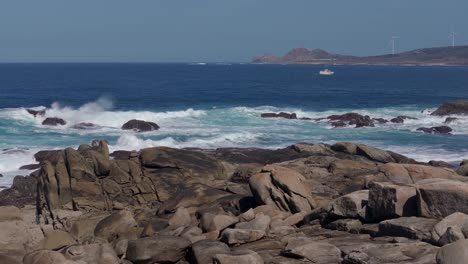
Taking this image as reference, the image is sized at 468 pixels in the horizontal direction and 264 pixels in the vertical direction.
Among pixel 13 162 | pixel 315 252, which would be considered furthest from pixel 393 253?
pixel 13 162

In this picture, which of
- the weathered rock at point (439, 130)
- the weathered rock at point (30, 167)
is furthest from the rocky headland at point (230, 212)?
the weathered rock at point (439, 130)

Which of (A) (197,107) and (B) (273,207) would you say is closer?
(B) (273,207)

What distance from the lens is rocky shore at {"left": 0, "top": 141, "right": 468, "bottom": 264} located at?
1480 cm

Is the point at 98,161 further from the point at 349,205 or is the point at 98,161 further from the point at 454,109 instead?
the point at 454,109

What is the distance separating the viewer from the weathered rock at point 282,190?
20156mm

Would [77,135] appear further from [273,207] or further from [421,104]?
[421,104]

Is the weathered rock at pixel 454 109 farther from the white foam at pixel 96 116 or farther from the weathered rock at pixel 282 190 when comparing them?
the weathered rock at pixel 282 190

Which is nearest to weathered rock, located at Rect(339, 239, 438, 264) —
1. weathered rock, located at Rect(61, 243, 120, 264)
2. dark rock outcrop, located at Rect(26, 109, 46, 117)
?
weathered rock, located at Rect(61, 243, 120, 264)

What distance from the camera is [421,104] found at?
82.0m

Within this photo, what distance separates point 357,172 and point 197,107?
2023 inches

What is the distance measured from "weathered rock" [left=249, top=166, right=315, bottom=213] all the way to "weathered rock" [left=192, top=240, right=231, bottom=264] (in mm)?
4086

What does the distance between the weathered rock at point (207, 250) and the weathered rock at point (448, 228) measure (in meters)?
4.22

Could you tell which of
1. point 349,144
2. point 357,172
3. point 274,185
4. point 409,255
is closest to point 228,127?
point 349,144

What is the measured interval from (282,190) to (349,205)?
340cm
